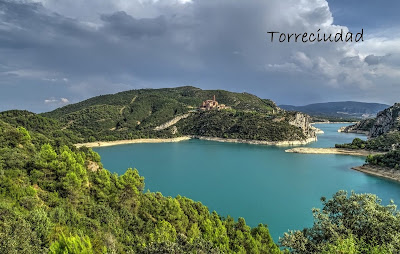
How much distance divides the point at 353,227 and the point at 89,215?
1362cm

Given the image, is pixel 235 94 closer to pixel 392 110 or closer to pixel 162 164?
pixel 392 110

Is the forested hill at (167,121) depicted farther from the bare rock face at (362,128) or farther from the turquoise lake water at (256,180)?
the bare rock face at (362,128)

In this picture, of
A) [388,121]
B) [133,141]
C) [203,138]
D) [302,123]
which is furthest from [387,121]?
[133,141]

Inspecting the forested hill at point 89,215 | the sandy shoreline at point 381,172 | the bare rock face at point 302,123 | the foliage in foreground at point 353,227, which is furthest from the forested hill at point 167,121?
the foliage in foreground at point 353,227

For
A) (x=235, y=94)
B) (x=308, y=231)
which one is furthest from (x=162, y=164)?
(x=235, y=94)

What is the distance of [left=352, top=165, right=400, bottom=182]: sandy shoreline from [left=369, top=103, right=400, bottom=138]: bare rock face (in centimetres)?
3635

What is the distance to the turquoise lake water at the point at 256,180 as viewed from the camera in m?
27.3

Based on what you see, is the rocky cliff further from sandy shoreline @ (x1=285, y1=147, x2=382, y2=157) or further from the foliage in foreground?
the foliage in foreground

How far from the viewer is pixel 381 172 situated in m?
41.9

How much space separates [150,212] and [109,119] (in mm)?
91553

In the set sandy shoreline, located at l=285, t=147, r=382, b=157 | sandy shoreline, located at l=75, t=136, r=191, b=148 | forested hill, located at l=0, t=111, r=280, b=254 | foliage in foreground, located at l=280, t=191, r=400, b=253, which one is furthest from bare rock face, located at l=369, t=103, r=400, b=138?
forested hill, located at l=0, t=111, r=280, b=254

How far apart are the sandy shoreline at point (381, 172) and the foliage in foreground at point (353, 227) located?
35406mm

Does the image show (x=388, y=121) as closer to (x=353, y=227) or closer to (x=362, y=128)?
(x=362, y=128)

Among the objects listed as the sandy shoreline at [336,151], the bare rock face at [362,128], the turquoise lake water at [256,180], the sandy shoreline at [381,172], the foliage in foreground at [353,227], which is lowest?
the turquoise lake water at [256,180]
